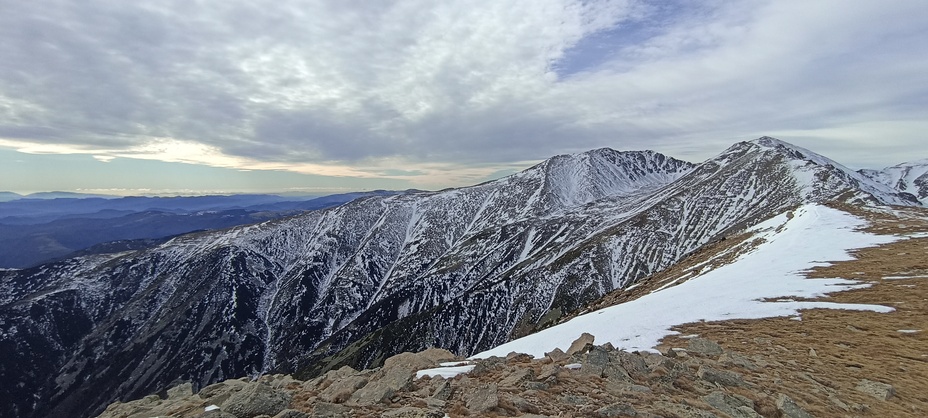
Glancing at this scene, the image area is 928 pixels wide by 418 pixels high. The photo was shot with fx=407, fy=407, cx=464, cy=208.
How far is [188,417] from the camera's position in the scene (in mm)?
9453

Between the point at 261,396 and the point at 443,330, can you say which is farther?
the point at 443,330

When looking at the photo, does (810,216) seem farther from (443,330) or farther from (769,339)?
(443,330)

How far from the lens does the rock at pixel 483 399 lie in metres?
9.33

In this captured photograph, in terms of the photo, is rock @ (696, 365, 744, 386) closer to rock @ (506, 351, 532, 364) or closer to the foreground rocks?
the foreground rocks

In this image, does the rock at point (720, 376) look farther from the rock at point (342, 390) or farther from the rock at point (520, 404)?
the rock at point (342, 390)

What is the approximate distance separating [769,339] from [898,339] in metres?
4.69

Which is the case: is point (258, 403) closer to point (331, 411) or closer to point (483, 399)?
point (331, 411)

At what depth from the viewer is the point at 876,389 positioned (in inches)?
462

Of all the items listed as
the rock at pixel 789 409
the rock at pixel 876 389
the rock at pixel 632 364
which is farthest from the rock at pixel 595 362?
the rock at pixel 876 389

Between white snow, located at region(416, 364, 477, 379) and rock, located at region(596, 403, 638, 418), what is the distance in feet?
15.7

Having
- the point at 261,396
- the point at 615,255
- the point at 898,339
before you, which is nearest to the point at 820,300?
the point at 898,339

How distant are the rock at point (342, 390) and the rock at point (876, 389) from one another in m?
14.5

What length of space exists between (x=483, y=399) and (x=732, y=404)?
20.4ft

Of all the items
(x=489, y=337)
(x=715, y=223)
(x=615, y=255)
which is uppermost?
(x=715, y=223)
